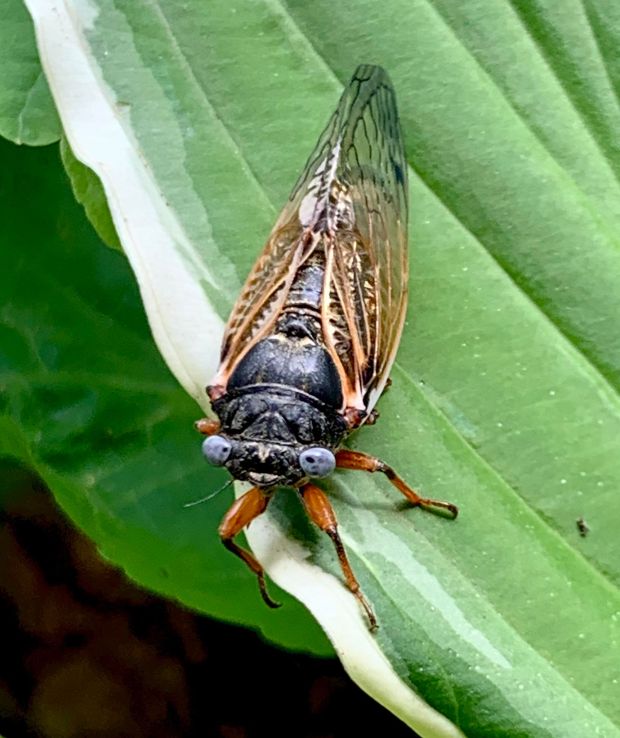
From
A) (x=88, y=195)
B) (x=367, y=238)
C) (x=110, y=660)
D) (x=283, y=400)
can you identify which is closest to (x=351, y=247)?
(x=367, y=238)

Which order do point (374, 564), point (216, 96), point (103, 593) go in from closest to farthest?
point (374, 564) < point (216, 96) < point (103, 593)

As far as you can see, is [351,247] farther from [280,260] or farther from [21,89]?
[21,89]

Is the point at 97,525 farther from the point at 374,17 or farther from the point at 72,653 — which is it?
the point at 374,17

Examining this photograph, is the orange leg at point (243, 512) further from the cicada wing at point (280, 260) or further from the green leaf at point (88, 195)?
the green leaf at point (88, 195)

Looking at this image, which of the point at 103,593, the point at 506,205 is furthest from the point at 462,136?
the point at 103,593

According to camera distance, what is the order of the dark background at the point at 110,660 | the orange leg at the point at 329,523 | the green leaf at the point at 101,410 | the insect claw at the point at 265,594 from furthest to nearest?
1. the dark background at the point at 110,660
2. the green leaf at the point at 101,410
3. the insect claw at the point at 265,594
4. the orange leg at the point at 329,523

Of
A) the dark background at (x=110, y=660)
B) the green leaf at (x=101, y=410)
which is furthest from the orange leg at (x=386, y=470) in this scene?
the dark background at (x=110, y=660)

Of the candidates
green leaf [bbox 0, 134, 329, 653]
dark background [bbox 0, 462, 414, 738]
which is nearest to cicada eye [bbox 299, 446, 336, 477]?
green leaf [bbox 0, 134, 329, 653]
